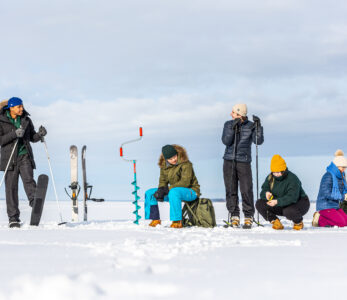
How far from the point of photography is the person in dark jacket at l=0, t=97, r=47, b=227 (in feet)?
23.7

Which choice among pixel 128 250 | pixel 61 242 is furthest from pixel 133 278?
pixel 61 242

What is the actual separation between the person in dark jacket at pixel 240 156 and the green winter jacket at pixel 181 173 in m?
0.52

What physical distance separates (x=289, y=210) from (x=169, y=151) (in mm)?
1766

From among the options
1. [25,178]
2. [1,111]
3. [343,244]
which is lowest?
[343,244]

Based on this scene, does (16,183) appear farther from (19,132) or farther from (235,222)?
(235,222)

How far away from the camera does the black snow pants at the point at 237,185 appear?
7297mm

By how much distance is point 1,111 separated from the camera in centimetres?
735

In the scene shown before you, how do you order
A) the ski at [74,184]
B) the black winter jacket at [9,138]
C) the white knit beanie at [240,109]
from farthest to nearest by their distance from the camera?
the ski at [74,184] → the white knit beanie at [240,109] → the black winter jacket at [9,138]

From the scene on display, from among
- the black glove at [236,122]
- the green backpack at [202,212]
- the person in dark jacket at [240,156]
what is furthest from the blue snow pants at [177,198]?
the black glove at [236,122]

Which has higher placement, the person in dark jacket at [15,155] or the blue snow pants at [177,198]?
the person in dark jacket at [15,155]

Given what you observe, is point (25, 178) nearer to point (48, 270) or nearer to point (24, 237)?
point (24, 237)

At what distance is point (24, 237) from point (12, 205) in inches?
64.3

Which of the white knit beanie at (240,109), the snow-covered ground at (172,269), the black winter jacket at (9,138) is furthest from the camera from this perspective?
the white knit beanie at (240,109)

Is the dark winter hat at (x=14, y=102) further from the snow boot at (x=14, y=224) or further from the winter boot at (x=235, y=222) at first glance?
the winter boot at (x=235, y=222)
